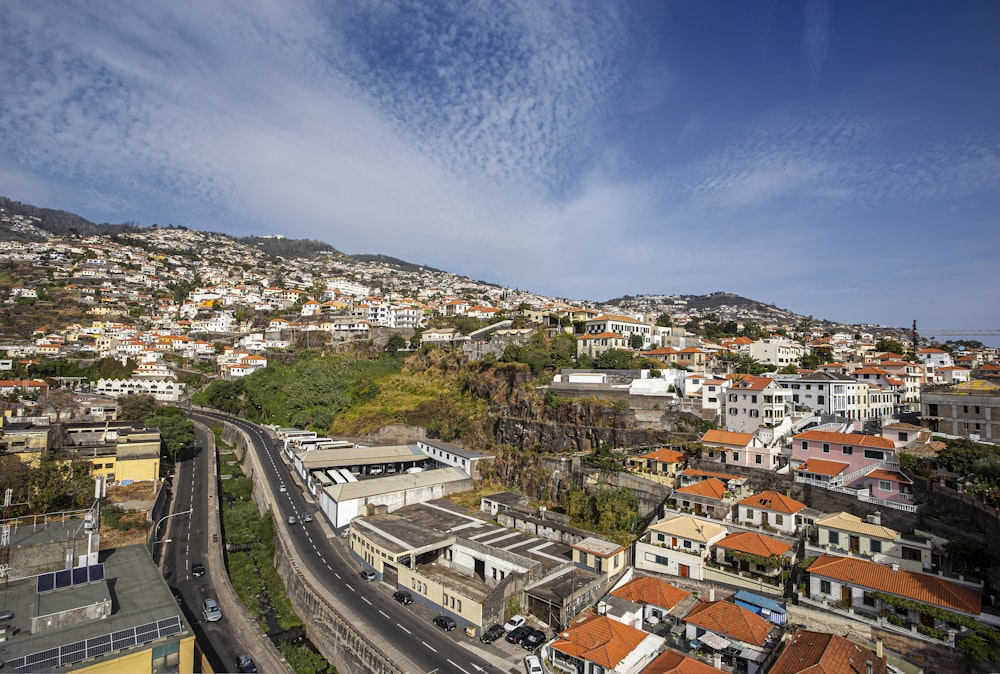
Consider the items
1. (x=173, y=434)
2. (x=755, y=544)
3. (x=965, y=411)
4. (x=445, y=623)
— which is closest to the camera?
(x=445, y=623)

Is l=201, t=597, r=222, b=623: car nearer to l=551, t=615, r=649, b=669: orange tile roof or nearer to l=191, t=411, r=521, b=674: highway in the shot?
l=191, t=411, r=521, b=674: highway

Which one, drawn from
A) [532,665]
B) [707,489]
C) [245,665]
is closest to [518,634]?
[532,665]

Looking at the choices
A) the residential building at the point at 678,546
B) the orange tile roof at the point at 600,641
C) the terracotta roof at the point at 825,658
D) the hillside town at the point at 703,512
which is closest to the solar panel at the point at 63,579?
the hillside town at the point at 703,512

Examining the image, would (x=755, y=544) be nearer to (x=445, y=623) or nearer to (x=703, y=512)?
(x=703, y=512)

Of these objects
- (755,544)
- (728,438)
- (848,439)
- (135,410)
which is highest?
(848,439)

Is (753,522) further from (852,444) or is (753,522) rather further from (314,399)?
(314,399)

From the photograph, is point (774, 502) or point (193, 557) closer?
point (774, 502)
